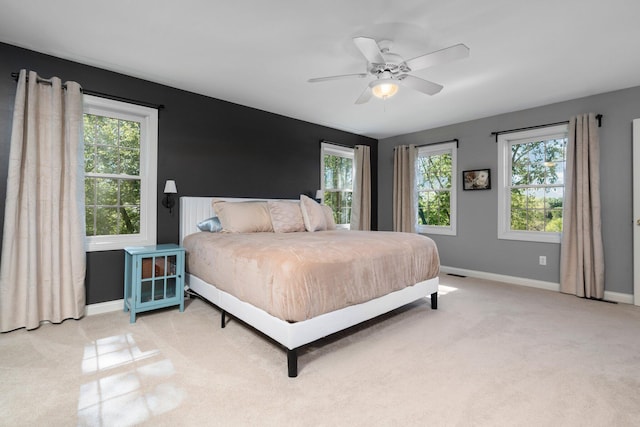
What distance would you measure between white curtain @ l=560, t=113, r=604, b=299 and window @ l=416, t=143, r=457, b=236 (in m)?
1.51

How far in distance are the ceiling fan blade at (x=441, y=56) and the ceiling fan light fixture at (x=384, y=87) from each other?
190 mm

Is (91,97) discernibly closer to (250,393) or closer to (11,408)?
(11,408)

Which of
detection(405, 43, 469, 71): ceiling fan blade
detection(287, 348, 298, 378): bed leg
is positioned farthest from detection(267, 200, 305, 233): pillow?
detection(405, 43, 469, 71): ceiling fan blade

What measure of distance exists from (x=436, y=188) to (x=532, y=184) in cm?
140

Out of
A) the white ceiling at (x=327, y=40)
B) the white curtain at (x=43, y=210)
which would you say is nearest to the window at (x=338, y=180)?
the white ceiling at (x=327, y=40)

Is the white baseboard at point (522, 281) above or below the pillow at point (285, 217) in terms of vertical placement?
below

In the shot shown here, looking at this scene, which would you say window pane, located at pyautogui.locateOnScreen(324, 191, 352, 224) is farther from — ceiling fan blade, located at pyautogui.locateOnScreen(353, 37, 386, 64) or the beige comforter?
ceiling fan blade, located at pyautogui.locateOnScreen(353, 37, 386, 64)

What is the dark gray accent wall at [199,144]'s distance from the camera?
278 centimetres

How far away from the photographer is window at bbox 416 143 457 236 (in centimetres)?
506

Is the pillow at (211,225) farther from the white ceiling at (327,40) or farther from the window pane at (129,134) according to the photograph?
the white ceiling at (327,40)

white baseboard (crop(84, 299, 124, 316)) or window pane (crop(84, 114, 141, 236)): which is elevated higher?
window pane (crop(84, 114, 141, 236))

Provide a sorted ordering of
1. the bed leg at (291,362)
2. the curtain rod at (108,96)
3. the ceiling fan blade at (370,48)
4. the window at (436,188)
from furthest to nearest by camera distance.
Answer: the window at (436,188)
the curtain rod at (108,96)
the ceiling fan blade at (370,48)
the bed leg at (291,362)

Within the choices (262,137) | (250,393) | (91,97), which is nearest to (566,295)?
(250,393)

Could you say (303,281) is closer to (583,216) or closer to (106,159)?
(106,159)
